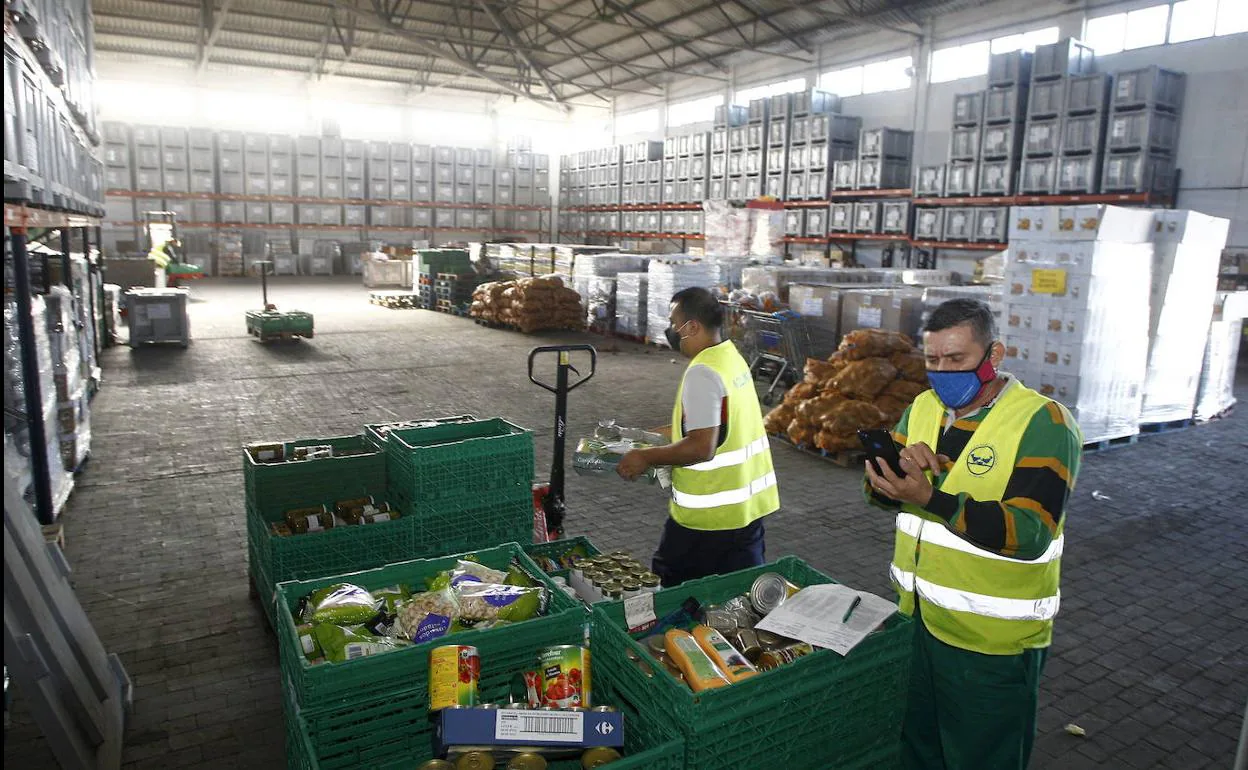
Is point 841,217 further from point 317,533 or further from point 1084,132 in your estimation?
point 317,533

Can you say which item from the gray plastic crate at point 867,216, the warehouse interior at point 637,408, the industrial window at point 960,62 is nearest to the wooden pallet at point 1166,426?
the warehouse interior at point 637,408

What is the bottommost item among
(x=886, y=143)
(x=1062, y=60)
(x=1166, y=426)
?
(x=1166, y=426)

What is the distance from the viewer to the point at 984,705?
2.64m

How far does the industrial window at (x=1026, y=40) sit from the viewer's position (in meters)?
17.0

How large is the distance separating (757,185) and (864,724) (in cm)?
2025

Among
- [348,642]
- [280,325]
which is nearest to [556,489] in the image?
[348,642]

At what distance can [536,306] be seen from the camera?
1606cm

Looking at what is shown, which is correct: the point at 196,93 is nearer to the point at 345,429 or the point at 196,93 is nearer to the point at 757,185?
the point at 757,185

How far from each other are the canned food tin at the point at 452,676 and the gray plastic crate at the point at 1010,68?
52.5ft

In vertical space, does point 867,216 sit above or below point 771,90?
below

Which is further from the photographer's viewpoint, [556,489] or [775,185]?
[775,185]

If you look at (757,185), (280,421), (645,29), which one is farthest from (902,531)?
(645,29)

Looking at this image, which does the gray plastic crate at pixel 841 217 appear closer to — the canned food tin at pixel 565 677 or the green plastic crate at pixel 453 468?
the green plastic crate at pixel 453 468

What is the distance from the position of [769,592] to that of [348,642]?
136 centimetres
